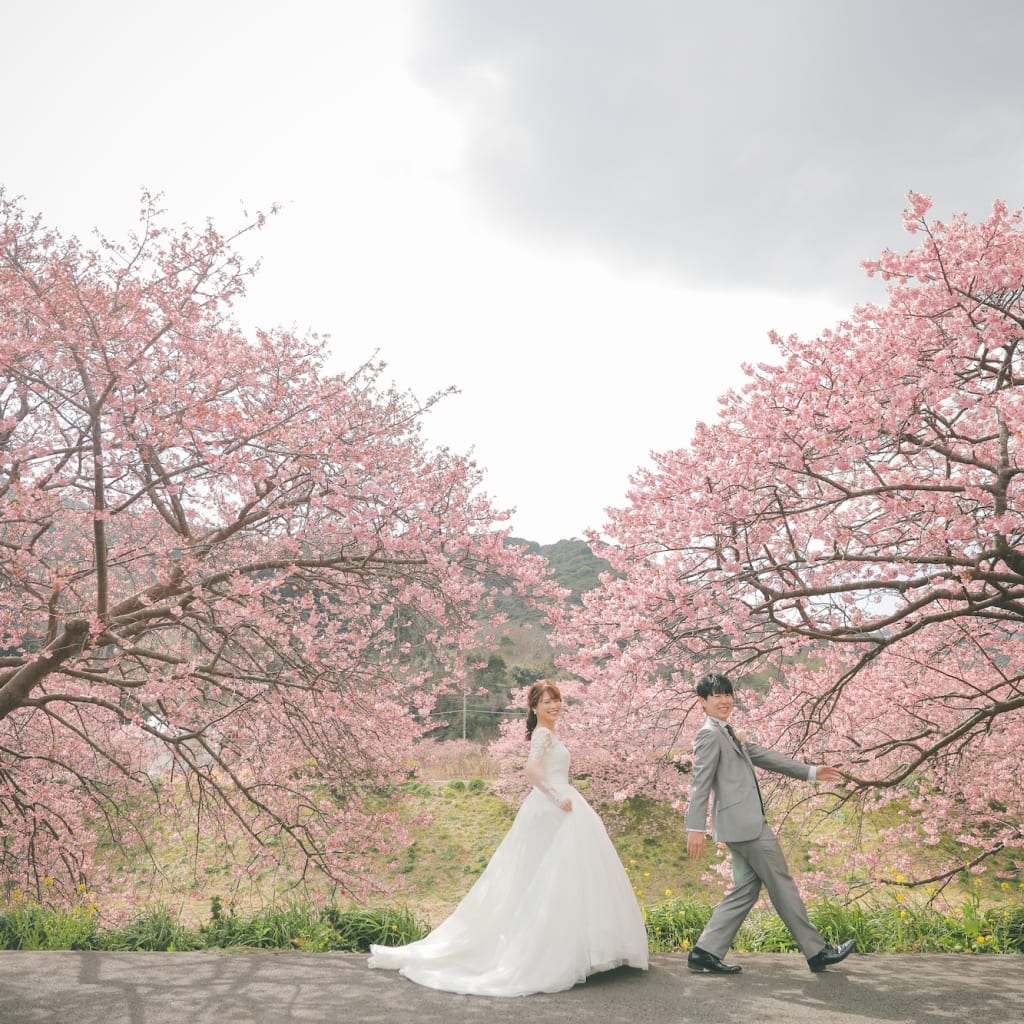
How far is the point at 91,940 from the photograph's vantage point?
6.35 m

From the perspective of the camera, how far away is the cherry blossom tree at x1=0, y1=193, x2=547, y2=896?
5832 mm

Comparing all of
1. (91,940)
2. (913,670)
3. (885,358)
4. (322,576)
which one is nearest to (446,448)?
(322,576)

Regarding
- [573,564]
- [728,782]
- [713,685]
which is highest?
[573,564]

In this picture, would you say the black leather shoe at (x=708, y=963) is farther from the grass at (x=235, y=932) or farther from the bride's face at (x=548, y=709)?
the grass at (x=235, y=932)

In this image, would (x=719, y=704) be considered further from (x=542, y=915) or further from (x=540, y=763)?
(x=542, y=915)

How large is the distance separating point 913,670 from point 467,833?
10.0 metres

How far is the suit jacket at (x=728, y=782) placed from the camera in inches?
196

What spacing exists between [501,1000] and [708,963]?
4.53ft

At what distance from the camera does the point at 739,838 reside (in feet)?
16.3

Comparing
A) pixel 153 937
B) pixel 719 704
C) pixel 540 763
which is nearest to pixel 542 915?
pixel 540 763

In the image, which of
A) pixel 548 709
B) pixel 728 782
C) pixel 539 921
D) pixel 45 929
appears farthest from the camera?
pixel 45 929

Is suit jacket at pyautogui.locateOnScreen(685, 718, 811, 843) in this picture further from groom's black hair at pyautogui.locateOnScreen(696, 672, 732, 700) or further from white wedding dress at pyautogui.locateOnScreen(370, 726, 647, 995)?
white wedding dress at pyautogui.locateOnScreen(370, 726, 647, 995)

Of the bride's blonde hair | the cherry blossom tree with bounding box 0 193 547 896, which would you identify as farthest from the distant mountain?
the bride's blonde hair

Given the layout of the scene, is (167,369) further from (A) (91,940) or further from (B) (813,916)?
(B) (813,916)
